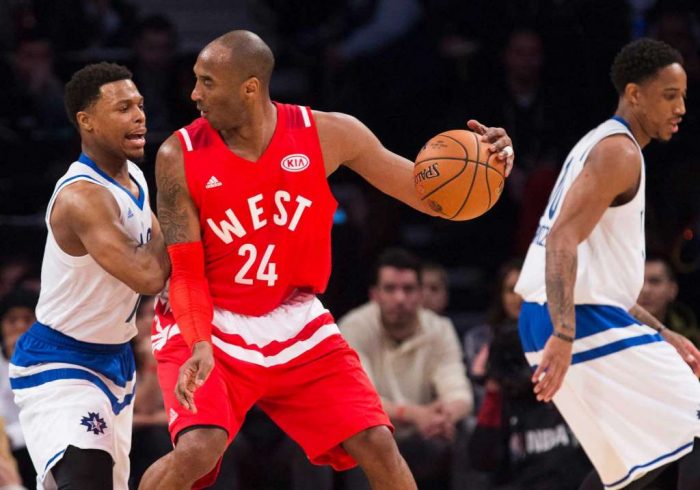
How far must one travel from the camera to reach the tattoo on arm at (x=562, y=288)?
5.31 metres

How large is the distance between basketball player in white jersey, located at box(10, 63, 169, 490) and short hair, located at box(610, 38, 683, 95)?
211cm

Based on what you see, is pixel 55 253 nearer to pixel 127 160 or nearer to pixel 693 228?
pixel 127 160

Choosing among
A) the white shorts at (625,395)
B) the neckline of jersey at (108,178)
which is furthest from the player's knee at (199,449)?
the white shorts at (625,395)

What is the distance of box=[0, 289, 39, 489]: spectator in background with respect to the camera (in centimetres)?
739

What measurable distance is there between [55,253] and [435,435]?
3033 millimetres

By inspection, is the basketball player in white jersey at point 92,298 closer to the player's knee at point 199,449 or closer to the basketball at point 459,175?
the player's knee at point 199,449

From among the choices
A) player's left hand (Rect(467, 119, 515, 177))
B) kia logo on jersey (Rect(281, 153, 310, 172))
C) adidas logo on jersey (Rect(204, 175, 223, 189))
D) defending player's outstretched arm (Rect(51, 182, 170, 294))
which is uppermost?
player's left hand (Rect(467, 119, 515, 177))

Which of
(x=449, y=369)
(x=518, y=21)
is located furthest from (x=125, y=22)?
(x=449, y=369)

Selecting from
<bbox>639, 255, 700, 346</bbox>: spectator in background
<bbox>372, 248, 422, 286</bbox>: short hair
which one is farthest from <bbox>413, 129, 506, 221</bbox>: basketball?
<bbox>372, 248, 422, 286</bbox>: short hair

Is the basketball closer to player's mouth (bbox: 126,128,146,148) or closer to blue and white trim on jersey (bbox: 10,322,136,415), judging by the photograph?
player's mouth (bbox: 126,128,146,148)

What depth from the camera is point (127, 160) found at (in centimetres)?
546

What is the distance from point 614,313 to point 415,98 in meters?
4.56

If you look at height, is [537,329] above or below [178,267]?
below

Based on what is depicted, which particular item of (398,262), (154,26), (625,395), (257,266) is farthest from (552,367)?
(154,26)
